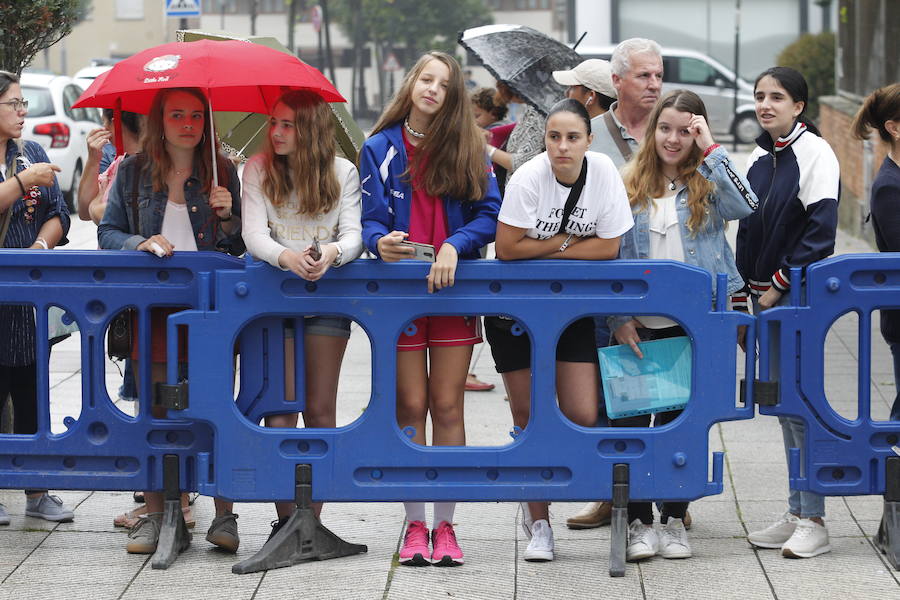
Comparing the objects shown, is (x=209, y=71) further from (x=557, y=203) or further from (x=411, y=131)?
(x=557, y=203)

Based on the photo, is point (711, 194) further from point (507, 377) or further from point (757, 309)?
point (507, 377)

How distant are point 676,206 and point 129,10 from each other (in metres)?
67.5

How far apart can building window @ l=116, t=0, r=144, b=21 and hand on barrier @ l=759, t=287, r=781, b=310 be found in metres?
66.6

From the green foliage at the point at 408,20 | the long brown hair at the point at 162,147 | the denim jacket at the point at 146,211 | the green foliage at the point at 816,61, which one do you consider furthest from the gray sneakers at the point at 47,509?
the green foliage at the point at 408,20

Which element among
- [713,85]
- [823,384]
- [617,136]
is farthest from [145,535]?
[713,85]

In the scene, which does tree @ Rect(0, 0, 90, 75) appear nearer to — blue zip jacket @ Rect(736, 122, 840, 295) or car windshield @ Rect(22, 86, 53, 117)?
blue zip jacket @ Rect(736, 122, 840, 295)

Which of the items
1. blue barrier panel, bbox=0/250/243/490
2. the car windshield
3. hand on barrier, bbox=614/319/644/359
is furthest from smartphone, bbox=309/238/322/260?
the car windshield

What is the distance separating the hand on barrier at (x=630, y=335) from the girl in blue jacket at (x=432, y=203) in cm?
54

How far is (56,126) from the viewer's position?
17938 mm

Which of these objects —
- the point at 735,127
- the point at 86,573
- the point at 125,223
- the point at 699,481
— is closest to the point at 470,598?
the point at 699,481

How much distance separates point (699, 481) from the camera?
499cm

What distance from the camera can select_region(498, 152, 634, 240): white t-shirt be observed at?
482 centimetres

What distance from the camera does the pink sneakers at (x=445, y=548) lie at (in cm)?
503

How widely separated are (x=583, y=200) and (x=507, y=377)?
784mm
